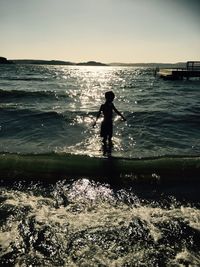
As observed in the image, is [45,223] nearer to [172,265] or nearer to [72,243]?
[72,243]

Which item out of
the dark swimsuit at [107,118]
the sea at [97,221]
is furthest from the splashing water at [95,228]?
the dark swimsuit at [107,118]

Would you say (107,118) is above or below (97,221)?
above

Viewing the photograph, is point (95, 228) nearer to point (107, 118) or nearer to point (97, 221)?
point (97, 221)

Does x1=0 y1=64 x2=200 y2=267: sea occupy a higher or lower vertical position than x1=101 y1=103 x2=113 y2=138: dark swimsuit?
lower

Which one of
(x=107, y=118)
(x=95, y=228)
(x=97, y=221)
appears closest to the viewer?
(x=95, y=228)

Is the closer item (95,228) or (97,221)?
(95,228)

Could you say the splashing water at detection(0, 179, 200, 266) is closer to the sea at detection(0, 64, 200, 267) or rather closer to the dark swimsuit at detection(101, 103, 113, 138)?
the sea at detection(0, 64, 200, 267)

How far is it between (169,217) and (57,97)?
2559 centimetres

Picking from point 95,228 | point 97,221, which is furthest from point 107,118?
point 95,228

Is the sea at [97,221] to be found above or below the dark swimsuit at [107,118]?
below

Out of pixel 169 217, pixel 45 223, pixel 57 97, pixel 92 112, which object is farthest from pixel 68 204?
pixel 57 97

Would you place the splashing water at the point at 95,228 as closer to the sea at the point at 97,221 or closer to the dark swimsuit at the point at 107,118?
the sea at the point at 97,221

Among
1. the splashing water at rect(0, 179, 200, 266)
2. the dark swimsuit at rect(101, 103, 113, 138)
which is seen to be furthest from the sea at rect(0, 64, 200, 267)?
the dark swimsuit at rect(101, 103, 113, 138)

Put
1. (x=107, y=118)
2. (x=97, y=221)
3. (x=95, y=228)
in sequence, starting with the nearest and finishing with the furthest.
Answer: (x=95, y=228)
(x=97, y=221)
(x=107, y=118)
